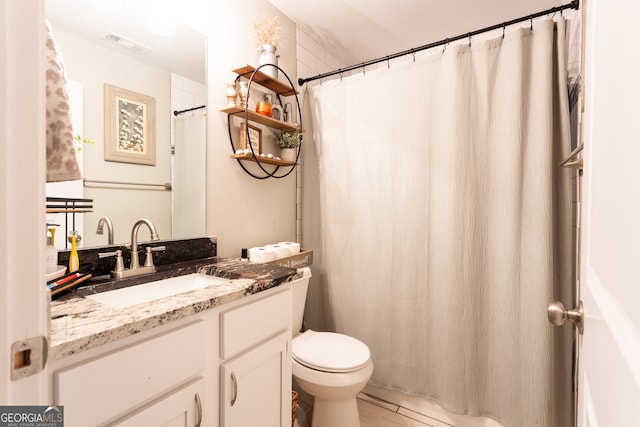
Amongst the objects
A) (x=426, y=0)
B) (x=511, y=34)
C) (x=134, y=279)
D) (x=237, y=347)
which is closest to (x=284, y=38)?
(x=426, y=0)

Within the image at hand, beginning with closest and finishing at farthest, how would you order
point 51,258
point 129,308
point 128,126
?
point 129,308, point 51,258, point 128,126

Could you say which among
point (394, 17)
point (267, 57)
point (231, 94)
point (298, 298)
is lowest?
point (298, 298)

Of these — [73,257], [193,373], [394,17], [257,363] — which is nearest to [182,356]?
[193,373]

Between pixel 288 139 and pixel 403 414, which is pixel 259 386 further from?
pixel 288 139

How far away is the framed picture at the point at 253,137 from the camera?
5.75ft

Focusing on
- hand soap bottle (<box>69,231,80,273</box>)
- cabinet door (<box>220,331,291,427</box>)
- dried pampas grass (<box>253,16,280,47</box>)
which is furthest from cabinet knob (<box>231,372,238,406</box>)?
dried pampas grass (<box>253,16,280,47</box>)

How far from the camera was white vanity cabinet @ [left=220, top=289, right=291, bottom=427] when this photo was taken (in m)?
0.98

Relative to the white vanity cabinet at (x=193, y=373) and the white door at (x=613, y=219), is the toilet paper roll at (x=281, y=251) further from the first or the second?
the white door at (x=613, y=219)

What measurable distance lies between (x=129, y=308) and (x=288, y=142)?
1451 mm

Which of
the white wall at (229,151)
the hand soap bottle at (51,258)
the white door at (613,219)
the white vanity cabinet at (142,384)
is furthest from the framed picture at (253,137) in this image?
the white door at (613,219)

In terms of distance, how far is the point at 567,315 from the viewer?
657mm

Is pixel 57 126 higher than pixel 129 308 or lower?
higher

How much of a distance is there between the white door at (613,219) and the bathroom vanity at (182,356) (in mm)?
875

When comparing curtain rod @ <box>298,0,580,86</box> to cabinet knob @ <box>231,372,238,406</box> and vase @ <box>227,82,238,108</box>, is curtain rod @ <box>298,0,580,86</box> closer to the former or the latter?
vase @ <box>227,82,238,108</box>
